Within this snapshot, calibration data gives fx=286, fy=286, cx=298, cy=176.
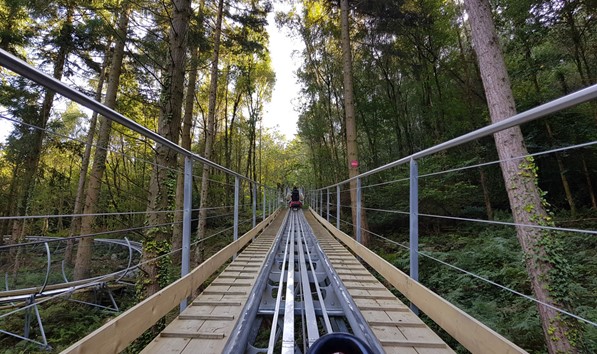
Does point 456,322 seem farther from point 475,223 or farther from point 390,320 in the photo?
point 475,223

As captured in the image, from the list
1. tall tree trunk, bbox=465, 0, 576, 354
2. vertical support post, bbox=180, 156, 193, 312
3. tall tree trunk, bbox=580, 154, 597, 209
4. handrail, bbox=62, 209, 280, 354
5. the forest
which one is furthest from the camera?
tall tree trunk, bbox=580, 154, 597, 209

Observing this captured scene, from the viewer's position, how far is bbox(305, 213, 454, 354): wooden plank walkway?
5.40 ft

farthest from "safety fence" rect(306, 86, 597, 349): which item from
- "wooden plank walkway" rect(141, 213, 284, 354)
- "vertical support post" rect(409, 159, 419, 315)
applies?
"wooden plank walkway" rect(141, 213, 284, 354)

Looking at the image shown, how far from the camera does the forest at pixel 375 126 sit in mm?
3453

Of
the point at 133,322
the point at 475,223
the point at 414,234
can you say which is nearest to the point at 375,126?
the point at 475,223

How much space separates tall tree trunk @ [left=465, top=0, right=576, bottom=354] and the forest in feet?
0.12

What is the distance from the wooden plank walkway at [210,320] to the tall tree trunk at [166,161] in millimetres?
763

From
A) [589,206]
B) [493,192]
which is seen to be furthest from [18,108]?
[589,206]

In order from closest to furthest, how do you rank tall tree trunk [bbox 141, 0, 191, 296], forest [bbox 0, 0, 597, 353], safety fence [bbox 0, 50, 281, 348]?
safety fence [bbox 0, 50, 281, 348] → tall tree trunk [bbox 141, 0, 191, 296] → forest [bbox 0, 0, 597, 353]

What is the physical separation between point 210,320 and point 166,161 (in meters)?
1.95

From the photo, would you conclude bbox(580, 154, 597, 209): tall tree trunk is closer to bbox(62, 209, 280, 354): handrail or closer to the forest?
the forest

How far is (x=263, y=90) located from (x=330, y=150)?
651 centimetres

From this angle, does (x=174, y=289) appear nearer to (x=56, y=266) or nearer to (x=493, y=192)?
(x=56, y=266)

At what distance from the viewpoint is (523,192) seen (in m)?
2.96
